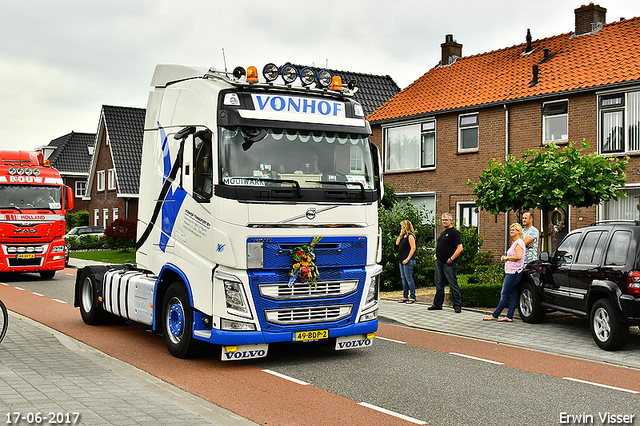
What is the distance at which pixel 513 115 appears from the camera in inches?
864

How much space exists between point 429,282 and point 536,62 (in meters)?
10.1

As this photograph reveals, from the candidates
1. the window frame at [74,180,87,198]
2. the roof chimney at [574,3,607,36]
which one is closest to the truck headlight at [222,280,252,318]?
the roof chimney at [574,3,607,36]

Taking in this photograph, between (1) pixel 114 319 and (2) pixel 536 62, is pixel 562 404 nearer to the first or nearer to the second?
(1) pixel 114 319

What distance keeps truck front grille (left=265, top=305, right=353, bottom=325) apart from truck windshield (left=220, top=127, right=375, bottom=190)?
1563 mm

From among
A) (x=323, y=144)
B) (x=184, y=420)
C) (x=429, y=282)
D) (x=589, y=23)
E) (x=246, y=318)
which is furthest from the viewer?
(x=589, y=23)

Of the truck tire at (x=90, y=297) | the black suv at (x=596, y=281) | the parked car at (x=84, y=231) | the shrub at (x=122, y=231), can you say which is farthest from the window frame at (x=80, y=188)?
the black suv at (x=596, y=281)

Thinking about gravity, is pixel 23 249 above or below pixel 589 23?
below

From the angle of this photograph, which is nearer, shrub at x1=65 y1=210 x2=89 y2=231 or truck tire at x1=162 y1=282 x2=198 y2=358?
truck tire at x1=162 y1=282 x2=198 y2=358

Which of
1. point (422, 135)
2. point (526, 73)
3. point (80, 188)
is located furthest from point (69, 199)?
point (80, 188)

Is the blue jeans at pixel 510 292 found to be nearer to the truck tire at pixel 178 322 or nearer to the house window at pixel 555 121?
the truck tire at pixel 178 322

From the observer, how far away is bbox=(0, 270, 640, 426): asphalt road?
636 centimetres

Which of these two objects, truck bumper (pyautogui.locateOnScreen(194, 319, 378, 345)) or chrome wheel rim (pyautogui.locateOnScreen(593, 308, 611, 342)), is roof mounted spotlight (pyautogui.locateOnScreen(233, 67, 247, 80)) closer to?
truck bumper (pyautogui.locateOnScreen(194, 319, 378, 345))

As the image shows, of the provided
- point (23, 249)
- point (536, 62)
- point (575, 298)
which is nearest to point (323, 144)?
point (575, 298)

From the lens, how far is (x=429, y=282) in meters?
18.7
